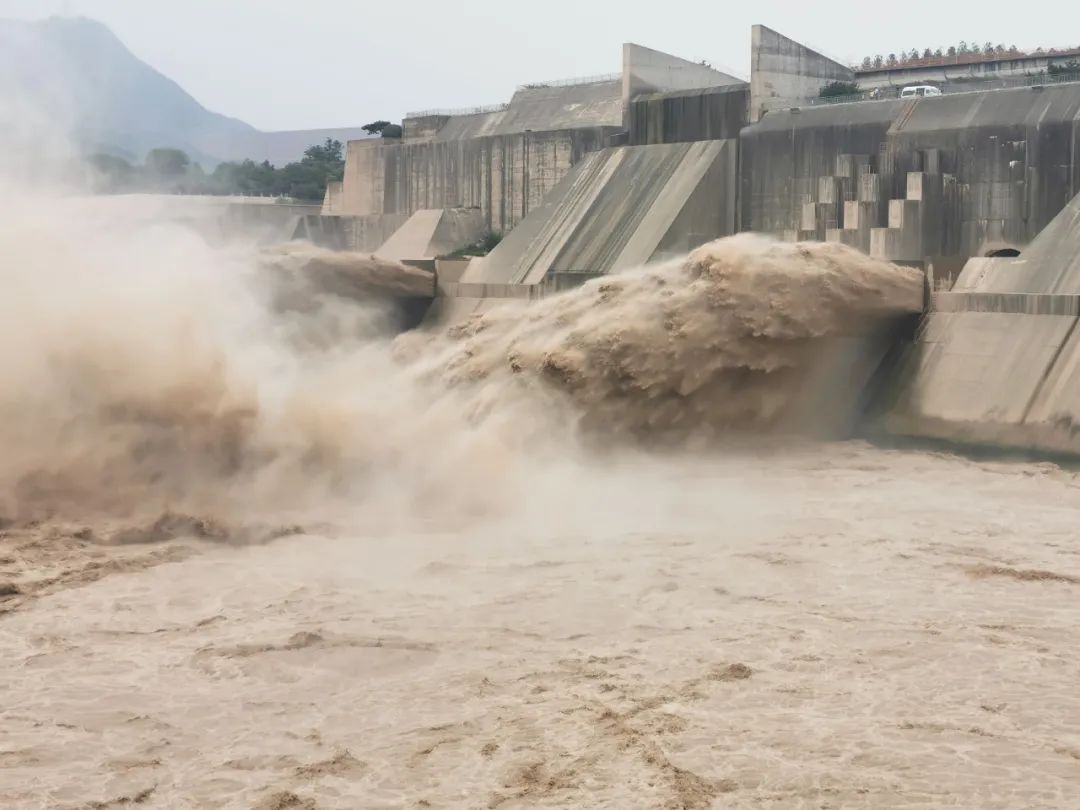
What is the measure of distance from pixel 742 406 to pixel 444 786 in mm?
12623

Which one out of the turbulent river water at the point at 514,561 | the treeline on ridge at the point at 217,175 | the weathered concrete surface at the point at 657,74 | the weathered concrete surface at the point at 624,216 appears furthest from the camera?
the weathered concrete surface at the point at 657,74

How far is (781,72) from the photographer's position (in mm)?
31094

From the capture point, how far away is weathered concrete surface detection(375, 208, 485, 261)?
36.5m

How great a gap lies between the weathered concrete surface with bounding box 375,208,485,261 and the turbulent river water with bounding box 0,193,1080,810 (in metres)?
14.5

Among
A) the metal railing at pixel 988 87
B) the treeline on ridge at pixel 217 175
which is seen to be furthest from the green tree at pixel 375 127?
the metal railing at pixel 988 87

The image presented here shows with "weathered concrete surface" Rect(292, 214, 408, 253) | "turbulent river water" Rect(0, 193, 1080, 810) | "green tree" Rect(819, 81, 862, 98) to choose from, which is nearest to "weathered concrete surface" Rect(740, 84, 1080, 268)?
"turbulent river water" Rect(0, 193, 1080, 810)

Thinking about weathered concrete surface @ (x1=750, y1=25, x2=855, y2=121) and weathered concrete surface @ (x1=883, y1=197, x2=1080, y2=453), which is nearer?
weathered concrete surface @ (x1=883, y1=197, x2=1080, y2=453)

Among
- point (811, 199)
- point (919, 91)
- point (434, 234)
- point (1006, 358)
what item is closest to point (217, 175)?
point (434, 234)

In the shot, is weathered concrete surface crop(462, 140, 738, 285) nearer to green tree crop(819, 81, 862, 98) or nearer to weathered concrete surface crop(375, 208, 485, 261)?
green tree crop(819, 81, 862, 98)

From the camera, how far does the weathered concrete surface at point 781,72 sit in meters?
30.4

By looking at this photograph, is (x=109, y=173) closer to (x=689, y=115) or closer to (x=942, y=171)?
(x=942, y=171)

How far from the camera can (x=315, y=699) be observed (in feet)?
28.5

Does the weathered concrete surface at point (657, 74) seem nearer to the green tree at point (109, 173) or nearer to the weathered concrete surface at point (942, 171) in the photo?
the weathered concrete surface at point (942, 171)

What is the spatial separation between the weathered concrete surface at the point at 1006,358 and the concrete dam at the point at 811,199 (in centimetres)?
3
